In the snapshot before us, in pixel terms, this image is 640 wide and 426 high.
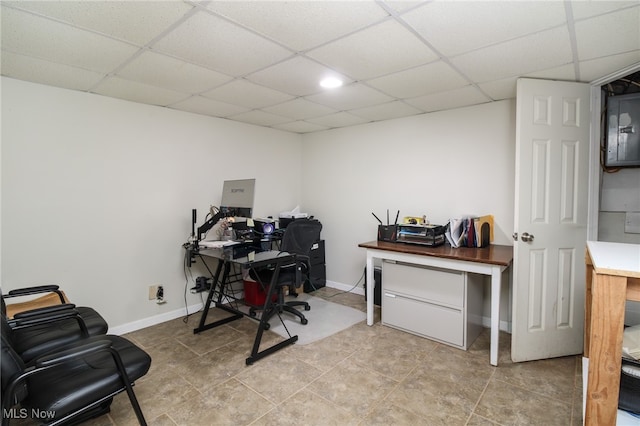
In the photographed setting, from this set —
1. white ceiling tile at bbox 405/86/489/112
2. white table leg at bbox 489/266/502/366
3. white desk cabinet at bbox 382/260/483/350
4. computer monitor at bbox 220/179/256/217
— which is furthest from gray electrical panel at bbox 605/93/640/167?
computer monitor at bbox 220/179/256/217

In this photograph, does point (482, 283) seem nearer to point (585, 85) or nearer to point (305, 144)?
point (585, 85)

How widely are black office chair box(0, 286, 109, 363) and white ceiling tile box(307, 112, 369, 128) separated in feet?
9.75

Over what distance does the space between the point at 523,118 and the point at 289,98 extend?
2010mm

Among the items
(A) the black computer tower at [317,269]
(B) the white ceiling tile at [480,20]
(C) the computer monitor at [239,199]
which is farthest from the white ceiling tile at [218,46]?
(A) the black computer tower at [317,269]

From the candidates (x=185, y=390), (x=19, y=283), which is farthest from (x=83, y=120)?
(x=185, y=390)

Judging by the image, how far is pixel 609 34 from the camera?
67.9 inches

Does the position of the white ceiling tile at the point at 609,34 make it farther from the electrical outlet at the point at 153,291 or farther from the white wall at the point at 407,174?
the electrical outlet at the point at 153,291

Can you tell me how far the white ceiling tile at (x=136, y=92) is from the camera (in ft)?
8.31

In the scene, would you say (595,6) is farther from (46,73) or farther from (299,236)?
(46,73)

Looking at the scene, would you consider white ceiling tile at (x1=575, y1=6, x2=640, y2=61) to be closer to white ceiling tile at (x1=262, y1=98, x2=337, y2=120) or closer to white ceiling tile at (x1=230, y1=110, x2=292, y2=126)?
white ceiling tile at (x1=262, y1=98, x2=337, y2=120)

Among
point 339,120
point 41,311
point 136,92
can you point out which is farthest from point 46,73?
point 339,120

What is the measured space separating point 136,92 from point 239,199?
4.30ft

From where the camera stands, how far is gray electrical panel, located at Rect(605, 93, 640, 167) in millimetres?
2391

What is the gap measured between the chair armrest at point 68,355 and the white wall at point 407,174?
3165 millimetres
